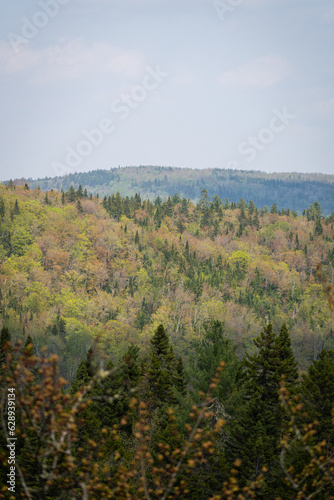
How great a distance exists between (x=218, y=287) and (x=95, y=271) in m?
30.7

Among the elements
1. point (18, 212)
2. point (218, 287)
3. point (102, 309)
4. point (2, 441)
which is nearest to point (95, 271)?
point (102, 309)

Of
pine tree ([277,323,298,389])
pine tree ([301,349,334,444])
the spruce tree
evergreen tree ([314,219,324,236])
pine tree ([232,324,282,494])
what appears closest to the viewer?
pine tree ([232,324,282,494])

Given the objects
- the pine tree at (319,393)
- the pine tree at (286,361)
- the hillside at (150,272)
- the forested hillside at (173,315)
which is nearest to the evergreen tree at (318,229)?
the hillside at (150,272)

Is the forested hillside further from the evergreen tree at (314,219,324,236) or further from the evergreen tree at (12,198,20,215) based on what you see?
the evergreen tree at (314,219,324,236)

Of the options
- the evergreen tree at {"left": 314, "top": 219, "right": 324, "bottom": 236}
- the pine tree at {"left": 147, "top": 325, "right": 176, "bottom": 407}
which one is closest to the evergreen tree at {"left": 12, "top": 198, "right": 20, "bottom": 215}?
the pine tree at {"left": 147, "top": 325, "right": 176, "bottom": 407}

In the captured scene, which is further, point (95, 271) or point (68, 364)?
point (95, 271)

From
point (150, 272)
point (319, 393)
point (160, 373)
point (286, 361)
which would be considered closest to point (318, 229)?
point (150, 272)

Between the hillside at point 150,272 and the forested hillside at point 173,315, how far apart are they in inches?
15.8

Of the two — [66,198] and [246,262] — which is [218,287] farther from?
[66,198]

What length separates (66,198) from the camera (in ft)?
401

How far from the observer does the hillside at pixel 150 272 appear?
2955 inches

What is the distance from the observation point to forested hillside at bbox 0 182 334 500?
19.4 m

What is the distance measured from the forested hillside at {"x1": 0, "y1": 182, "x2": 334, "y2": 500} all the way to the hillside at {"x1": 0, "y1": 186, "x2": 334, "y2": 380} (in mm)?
401

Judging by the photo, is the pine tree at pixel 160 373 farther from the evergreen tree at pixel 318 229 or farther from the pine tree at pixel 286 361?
the evergreen tree at pixel 318 229
